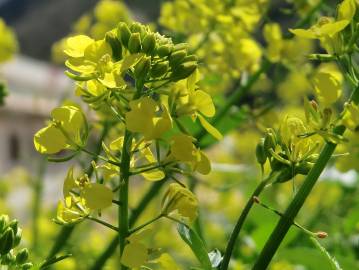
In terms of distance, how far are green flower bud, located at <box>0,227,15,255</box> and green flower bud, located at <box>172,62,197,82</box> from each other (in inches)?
7.3

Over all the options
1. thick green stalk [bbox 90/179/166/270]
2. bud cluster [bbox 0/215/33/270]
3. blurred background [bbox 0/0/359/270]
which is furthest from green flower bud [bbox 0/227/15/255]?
thick green stalk [bbox 90/179/166/270]

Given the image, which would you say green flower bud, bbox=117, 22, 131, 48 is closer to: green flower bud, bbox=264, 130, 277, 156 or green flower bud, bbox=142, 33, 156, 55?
green flower bud, bbox=142, 33, 156, 55

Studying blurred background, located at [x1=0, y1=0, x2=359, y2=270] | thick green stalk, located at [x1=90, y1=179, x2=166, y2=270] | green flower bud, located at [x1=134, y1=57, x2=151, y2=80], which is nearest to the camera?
green flower bud, located at [x1=134, y1=57, x2=151, y2=80]

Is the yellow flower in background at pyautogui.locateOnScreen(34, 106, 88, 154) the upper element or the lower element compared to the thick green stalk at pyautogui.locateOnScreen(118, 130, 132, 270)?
upper

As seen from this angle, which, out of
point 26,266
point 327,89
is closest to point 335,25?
point 327,89

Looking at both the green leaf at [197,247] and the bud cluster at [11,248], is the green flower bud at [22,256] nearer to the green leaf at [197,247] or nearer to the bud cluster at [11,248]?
the bud cluster at [11,248]

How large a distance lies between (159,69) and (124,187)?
3.8 inches

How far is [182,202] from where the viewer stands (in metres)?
0.58

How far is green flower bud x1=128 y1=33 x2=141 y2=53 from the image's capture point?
57cm

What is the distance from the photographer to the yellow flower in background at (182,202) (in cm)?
58

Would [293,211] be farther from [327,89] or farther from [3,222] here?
[3,222]

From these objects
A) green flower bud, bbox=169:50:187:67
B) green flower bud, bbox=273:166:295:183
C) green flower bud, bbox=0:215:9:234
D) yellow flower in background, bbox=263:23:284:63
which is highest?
green flower bud, bbox=169:50:187:67

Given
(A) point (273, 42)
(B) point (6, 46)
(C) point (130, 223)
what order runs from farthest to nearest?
(B) point (6, 46) → (A) point (273, 42) → (C) point (130, 223)

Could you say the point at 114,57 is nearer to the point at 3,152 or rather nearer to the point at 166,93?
the point at 166,93
